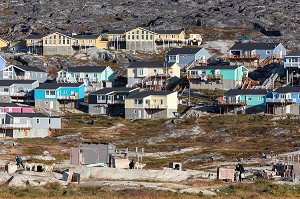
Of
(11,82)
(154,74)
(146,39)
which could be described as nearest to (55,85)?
(11,82)

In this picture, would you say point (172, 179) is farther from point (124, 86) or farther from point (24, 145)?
point (124, 86)

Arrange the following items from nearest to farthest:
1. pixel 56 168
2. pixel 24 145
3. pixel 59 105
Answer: pixel 56 168 < pixel 24 145 < pixel 59 105

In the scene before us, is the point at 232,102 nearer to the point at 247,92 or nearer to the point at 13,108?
the point at 247,92

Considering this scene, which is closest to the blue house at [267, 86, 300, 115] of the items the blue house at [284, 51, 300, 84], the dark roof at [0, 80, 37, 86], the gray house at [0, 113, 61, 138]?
the blue house at [284, 51, 300, 84]

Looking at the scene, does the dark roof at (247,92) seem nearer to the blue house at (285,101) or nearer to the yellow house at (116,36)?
the blue house at (285,101)

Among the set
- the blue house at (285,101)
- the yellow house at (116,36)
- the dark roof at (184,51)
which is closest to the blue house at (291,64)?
the blue house at (285,101)

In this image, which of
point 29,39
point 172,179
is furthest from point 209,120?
point 29,39
